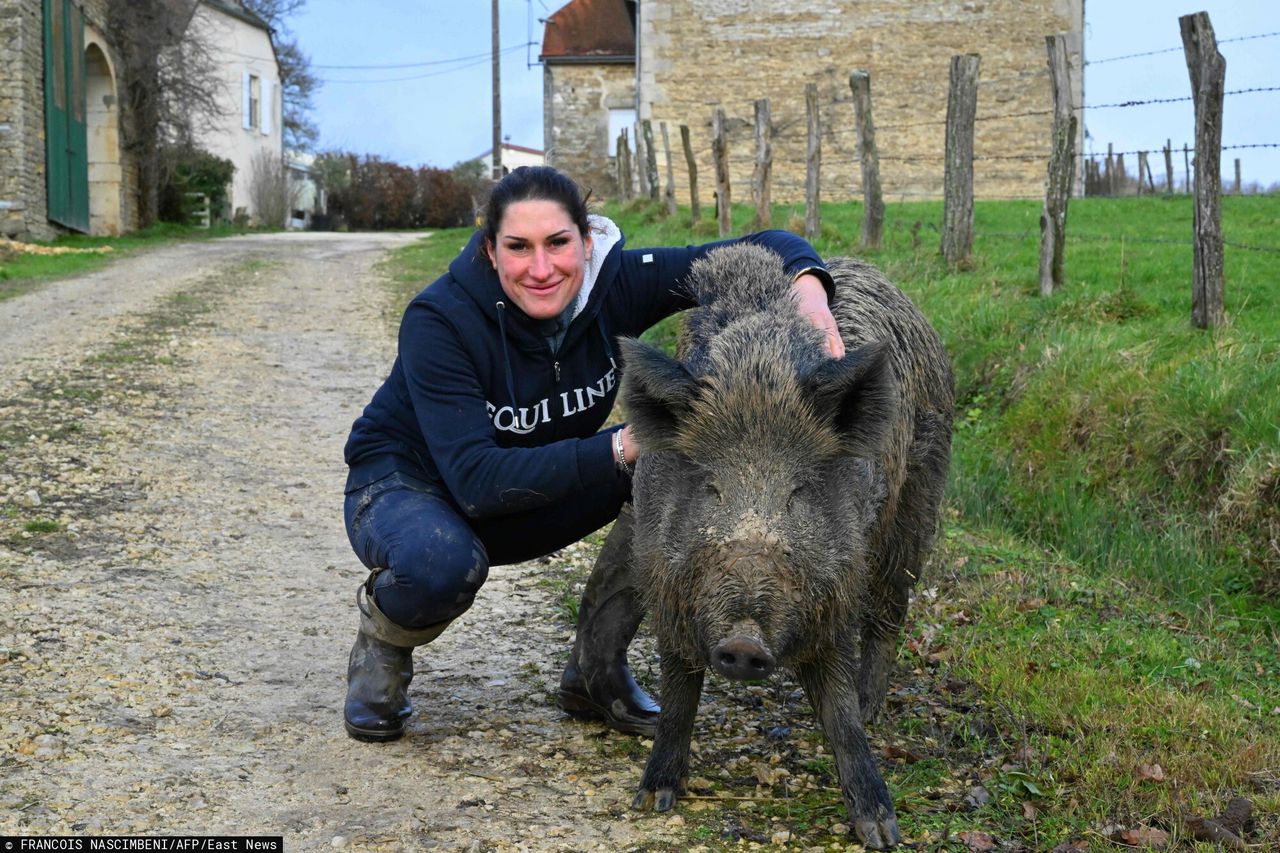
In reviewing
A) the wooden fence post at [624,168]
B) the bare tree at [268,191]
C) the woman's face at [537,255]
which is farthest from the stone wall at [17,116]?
the woman's face at [537,255]

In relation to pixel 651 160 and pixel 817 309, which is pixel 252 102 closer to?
pixel 651 160

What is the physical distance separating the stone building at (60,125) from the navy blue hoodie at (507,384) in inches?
751

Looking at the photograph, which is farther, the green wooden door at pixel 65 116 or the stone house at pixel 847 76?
the stone house at pixel 847 76

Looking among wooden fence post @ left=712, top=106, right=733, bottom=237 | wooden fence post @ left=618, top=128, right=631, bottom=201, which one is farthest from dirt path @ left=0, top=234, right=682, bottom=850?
wooden fence post @ left=618, top=128, right=631, bottom=201

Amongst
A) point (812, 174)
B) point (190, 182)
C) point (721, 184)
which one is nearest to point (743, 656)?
point (812, 174)

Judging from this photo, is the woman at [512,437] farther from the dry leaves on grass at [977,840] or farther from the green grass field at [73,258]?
the green grass field at [73,258]

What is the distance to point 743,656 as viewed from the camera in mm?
A: 2795

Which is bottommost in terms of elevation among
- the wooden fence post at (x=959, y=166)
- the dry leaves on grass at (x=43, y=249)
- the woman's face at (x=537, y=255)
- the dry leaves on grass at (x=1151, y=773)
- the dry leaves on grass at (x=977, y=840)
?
the dry leaves on grass at (x=977, y=840)

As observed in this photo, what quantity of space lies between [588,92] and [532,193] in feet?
102

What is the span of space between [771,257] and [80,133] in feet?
78.5

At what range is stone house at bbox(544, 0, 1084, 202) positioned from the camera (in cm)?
2758

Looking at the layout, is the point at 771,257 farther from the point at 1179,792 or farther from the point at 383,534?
the point at 1179,792

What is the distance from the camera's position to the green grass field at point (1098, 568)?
353 centimetres

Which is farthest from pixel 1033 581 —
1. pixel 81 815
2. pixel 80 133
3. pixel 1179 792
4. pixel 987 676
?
pixel 80 133
